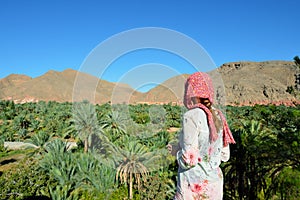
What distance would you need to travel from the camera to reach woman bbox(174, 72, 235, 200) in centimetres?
223

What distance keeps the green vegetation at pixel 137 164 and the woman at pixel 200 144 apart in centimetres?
104

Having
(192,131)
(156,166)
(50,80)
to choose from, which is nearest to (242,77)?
(50,80)

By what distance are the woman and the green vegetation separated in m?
1.04

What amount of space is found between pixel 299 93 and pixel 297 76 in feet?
0.64

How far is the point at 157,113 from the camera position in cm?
1463

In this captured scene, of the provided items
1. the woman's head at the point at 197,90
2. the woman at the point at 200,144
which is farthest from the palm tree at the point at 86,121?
the woman's head at the point at 197,90

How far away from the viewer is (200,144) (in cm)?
235

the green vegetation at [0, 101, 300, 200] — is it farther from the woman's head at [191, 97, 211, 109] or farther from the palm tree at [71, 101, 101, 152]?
the woman's head at [191, 97, 211, 109]

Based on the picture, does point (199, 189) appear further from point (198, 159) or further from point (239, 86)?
point (239, 86)

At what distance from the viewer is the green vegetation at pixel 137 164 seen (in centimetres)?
341

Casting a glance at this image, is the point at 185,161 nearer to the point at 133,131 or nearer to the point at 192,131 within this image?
the point at 192,131

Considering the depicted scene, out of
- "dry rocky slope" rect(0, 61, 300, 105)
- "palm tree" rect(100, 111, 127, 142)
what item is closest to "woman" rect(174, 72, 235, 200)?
"palm tree" rect(100, 111, 127, 142)

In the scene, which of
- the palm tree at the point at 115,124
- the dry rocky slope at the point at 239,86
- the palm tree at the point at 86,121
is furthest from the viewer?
the dry rocky slope at the point at 239,86

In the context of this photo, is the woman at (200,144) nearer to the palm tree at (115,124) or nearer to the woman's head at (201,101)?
the woman's head at (201,101)
